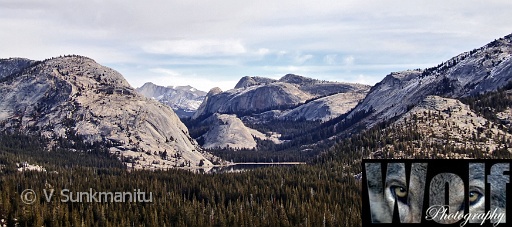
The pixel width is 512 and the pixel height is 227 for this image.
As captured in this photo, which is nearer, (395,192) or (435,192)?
(395,192)

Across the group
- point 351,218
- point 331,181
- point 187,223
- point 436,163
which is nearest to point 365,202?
point 436,163

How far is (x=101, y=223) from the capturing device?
5595 inches

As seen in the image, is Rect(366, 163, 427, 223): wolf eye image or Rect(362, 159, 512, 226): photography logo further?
Rect(366, 163, 427, 223): wolf eye image

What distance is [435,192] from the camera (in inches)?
2009

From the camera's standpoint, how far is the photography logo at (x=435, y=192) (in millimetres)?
49969

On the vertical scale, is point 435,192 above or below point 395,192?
below

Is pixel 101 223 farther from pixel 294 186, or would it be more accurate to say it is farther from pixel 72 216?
pixel 294 186

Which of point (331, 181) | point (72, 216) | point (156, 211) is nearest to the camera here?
point (72, 216)

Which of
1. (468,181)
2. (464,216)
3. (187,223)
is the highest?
(468,181)

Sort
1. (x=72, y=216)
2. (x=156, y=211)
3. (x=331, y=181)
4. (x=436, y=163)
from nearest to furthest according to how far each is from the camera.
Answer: (x=436, y=163) → (x=72, y=216) → (x=156, y=211) → (x=331, y=181)

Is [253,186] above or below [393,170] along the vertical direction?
below

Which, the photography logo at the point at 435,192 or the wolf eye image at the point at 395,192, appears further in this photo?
the wolf eye image at the point at 395,192

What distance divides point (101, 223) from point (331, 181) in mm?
92209

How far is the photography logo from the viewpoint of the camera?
49969 mm
